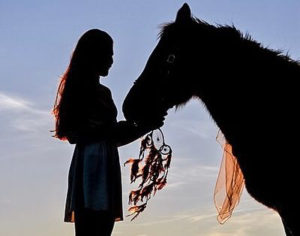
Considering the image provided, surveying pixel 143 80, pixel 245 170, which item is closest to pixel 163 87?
pixel 143 80

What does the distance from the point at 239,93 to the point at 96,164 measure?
1340 millimetres

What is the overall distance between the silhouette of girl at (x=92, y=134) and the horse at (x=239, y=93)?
0.52 metres

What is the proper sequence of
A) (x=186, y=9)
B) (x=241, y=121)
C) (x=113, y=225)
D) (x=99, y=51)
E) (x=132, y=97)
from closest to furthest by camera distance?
(x=113, y=225) → (x=99, y=51) → (x=241, y=121) → (x=132, y=97) → (x=186, y=9)

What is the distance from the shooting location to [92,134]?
3082 millimetres

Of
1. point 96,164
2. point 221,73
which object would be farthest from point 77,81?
point 221,73

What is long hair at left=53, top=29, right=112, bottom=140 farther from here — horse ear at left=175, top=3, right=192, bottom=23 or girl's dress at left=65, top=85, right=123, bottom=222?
horse ear at left=175, top=3, right=192, bottom=23

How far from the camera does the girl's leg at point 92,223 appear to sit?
293 centimetres

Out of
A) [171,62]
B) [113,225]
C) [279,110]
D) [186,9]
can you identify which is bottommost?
[113,225]

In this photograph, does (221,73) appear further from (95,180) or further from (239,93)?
(95,180)

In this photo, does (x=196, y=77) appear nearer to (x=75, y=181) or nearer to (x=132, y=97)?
(x=132, y=97)

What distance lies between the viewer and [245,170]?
3.41 metres

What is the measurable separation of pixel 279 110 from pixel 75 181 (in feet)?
5.46

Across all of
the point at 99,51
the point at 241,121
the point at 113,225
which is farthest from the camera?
the point at 241,121

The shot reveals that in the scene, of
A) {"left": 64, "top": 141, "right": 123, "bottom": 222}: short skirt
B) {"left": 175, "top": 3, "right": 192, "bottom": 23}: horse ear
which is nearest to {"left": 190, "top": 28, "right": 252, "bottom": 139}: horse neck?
{"left": 175, "top": 3, "right": 192, "bottom": 23}: horse ear
